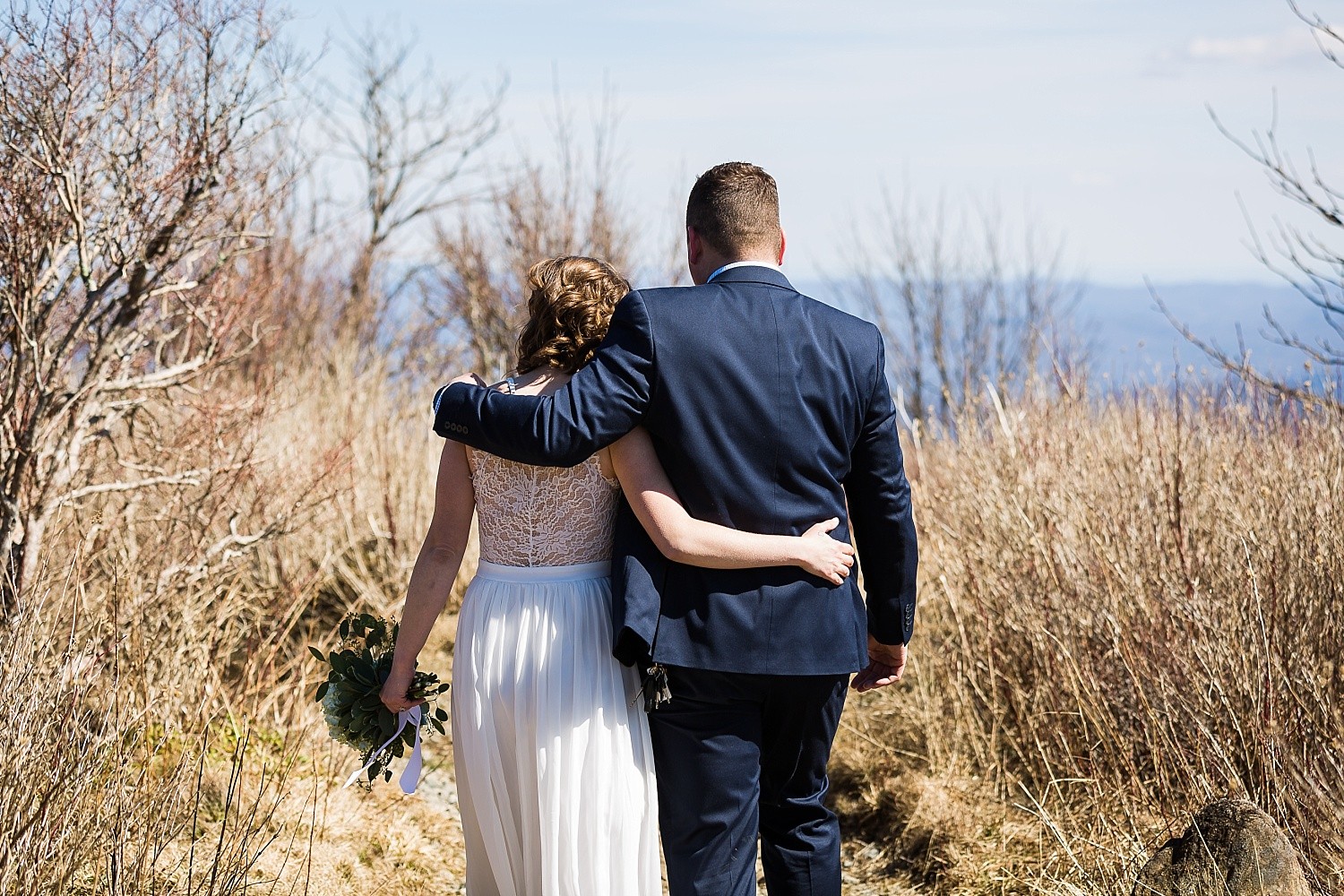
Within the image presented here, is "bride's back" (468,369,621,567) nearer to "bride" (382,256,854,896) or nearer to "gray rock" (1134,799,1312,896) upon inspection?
"bride" (382,256,854,896)

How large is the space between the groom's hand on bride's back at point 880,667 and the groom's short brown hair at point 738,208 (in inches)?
39.4

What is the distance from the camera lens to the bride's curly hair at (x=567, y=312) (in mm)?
2672

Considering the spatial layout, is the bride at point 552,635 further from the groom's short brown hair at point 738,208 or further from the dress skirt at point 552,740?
the groom's short brown hair at point 738,208

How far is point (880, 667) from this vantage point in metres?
3.00

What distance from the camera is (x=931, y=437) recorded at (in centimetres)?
683

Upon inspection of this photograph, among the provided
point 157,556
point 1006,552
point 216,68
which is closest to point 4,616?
point 157,556

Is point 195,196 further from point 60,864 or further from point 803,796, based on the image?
point 803,796

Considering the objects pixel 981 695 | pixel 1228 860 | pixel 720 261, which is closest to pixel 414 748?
pixel 720 261

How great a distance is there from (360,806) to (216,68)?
273 cm

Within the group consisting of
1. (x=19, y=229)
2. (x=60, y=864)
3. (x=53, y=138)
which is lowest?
(x=60, y=864)

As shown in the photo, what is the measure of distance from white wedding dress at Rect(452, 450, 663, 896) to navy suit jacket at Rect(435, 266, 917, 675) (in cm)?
→ 11

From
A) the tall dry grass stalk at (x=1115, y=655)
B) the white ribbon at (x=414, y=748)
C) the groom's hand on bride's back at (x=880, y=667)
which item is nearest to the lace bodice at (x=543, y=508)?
the white ribbon at (x=414, y=748)

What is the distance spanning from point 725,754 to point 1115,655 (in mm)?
1918

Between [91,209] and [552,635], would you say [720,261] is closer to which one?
[552,635]
